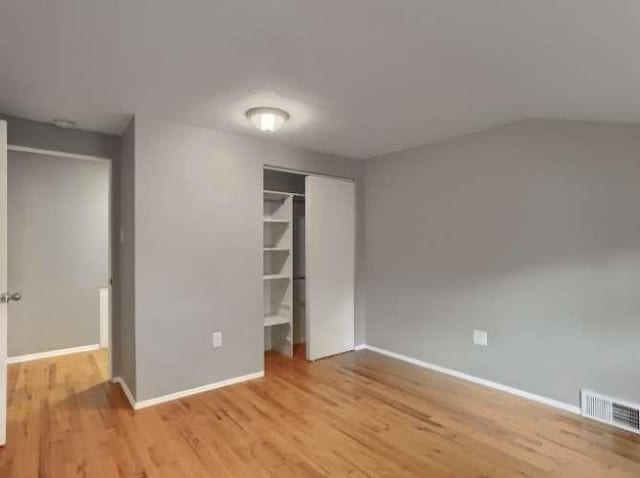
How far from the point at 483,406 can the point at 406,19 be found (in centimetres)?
272

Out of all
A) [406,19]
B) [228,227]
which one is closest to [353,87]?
[406,19]

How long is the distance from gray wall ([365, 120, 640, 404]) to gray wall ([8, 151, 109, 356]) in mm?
3483

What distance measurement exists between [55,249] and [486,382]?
15.4 feet

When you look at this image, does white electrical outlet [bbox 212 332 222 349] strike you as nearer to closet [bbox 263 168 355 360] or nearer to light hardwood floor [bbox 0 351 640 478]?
light hardwood floor [bbox 0 351 640 478]

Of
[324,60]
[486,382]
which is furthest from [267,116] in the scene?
[486,382]

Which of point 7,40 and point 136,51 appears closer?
point 7,40

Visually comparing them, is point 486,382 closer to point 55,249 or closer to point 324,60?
point 324,60

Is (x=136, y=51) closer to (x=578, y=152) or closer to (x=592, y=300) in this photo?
(x=578, y=152)

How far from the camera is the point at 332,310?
164 inches

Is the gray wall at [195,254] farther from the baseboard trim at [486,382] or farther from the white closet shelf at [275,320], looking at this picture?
the baseboard trim at [486,382]

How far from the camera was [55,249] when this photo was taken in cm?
422

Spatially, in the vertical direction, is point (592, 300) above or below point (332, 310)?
above

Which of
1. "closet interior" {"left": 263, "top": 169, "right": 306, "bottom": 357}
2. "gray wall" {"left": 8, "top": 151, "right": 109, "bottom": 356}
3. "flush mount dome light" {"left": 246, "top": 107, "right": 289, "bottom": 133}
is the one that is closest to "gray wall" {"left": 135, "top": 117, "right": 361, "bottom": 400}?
"closet interior" {"left": 263, "top": 169, "right": 306, "bottom": 357}

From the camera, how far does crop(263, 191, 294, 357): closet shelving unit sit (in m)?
4.13
